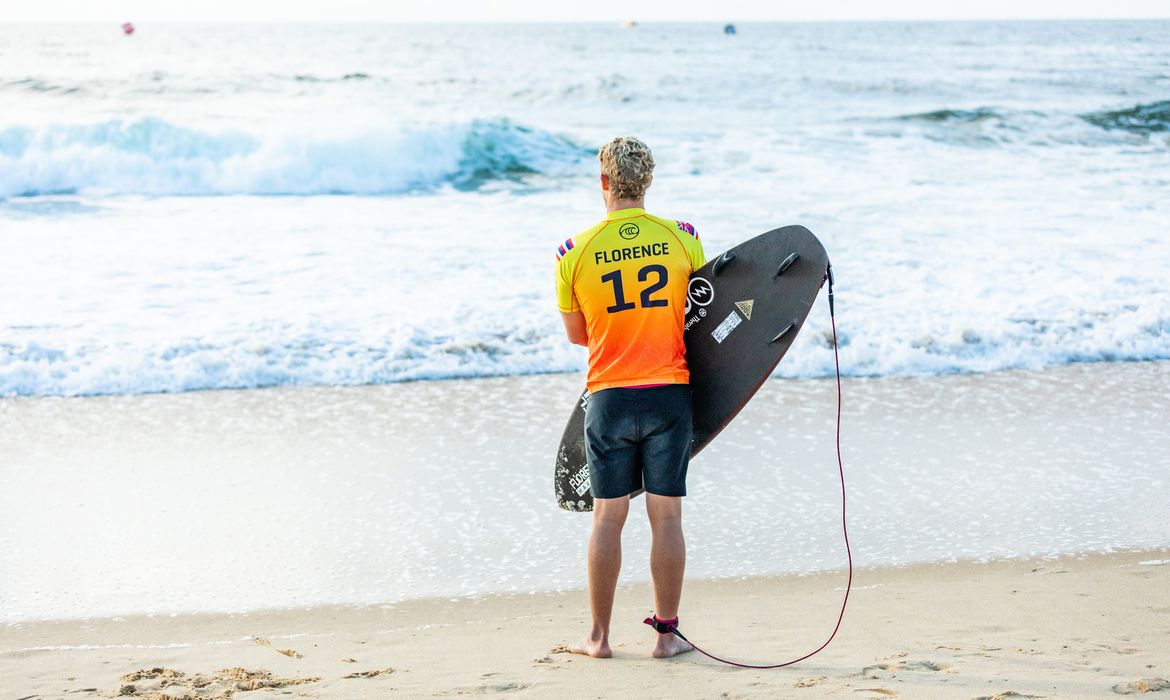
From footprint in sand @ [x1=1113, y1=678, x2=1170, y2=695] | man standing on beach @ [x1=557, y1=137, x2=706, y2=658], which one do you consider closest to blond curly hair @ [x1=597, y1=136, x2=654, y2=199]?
man standing on beach @ [x1=557, y1=137, x2=706, y2=658]

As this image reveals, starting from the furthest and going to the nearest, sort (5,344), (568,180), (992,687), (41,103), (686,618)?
(41,103) < (568,180) < (5,344) < (686,618) < (992,687)

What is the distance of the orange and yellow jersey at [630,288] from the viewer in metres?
2.71

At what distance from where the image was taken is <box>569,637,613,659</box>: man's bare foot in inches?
112

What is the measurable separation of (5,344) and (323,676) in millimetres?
4682

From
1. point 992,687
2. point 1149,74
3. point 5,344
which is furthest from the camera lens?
point 1149,74

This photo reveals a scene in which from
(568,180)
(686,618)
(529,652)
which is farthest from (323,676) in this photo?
→ (568,180)

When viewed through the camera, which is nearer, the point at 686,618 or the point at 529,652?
the point at 529,652

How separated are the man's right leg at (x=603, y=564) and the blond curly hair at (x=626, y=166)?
819mm

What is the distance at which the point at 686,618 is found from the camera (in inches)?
126

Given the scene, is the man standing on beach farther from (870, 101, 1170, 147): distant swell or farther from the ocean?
(870, 101, 1170, 147): distant swell

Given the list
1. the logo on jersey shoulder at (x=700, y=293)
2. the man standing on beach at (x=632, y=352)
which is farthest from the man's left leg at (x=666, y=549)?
the logo on jersey shoulder at (x=700, y=293)

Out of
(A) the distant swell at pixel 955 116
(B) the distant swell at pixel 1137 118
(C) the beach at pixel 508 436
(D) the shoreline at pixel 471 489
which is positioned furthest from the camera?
(A) the distant swell at pixel 955 116

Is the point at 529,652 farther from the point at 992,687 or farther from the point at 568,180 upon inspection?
the point at 568,180

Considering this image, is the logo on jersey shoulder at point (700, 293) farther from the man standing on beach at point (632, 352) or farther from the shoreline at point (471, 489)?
the shoreline at point (471, 489)
